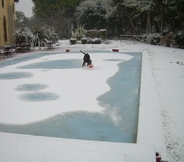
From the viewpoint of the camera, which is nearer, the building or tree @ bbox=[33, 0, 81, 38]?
the building

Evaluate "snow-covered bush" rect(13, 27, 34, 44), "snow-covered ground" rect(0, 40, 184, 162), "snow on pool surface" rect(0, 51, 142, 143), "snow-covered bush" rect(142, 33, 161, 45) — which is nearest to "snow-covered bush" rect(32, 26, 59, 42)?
"snow-covered bush" rect(13, 27, 34, 44)

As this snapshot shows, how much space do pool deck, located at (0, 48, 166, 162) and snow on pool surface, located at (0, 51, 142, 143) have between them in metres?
0.42

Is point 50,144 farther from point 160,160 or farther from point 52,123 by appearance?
point 160,160

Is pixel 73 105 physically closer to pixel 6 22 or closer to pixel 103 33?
pixel 6 22

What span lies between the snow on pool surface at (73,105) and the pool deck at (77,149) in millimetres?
422

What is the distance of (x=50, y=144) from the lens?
3246mm

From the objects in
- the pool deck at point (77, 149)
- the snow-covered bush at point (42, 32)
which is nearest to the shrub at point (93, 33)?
the snow-covered bush at point (42, 32)

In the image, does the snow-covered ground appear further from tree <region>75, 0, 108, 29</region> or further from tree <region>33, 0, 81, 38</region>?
tree <region>33, 0, 81, 38</region>

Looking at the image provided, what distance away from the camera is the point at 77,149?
10.1ft

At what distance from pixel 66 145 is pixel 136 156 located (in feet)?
3.06

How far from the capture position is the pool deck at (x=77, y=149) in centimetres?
284

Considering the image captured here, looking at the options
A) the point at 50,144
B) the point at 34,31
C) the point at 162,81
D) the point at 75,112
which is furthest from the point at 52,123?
the point at 34,31

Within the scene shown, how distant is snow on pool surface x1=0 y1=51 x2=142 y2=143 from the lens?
4035 millimetres

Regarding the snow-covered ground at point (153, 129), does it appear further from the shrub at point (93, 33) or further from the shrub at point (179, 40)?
the shrub at point (93, 33)
